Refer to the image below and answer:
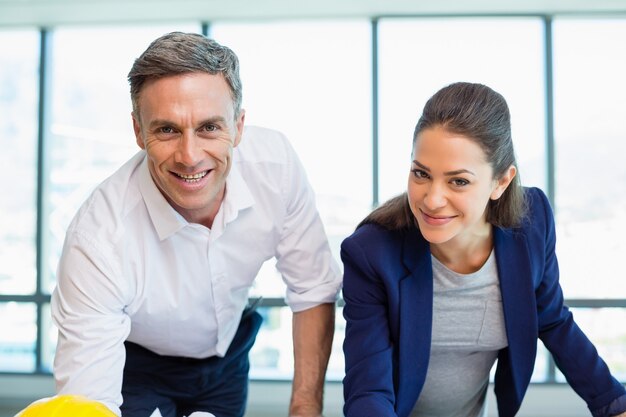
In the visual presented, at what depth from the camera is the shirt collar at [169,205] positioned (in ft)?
5.28

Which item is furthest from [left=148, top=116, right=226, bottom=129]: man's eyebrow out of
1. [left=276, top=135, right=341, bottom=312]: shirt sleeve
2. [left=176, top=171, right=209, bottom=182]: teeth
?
[left=276, top=135, right=341, bottom=312]: shirt sleeve

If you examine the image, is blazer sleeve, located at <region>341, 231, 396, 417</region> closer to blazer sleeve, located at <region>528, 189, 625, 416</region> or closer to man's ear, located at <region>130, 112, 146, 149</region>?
blazer sleeve, located at <region>528, 189, 625, 416</region>

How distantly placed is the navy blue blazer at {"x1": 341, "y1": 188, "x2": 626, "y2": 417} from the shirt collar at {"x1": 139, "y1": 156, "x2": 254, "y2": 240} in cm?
31

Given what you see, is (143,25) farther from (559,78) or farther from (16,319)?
(559,78)

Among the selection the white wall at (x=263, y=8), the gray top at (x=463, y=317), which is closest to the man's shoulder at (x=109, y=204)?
the gray top at (x=463, y=317)

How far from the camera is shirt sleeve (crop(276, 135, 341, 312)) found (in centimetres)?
177

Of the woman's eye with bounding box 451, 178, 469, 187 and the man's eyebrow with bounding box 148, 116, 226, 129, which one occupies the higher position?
the man's eyebrow with bounding box 148, 116, 226, 129

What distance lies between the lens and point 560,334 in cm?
158

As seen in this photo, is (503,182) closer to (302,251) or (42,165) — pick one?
(302,251)

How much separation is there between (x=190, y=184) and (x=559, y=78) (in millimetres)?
3696

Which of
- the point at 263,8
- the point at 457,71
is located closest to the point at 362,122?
the point at 457,71

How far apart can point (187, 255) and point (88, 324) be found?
0.32 metres

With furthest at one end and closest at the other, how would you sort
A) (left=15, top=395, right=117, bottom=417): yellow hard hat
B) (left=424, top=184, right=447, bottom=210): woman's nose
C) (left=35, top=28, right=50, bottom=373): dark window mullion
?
(left=35, top=28, right=50, bottom=373): dark window mullion, (left=424, top=184, right=447, bottom=210): woman's nose, (left=15, top=395, right=117, bottom=417): yellow hard hat

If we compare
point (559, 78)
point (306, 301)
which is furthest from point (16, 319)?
point (559, 78)
